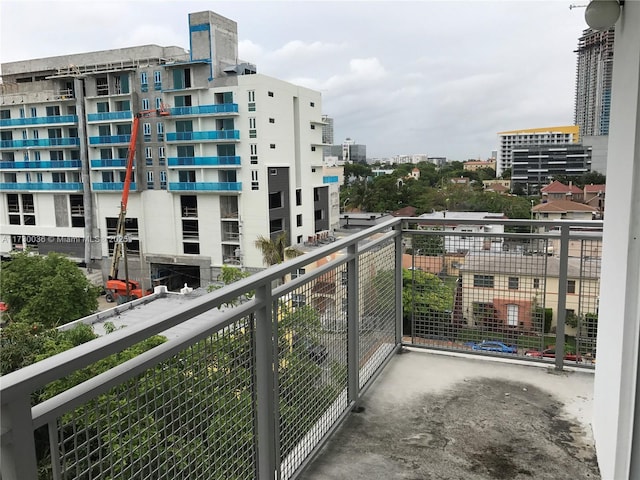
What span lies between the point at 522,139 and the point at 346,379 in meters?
51.8

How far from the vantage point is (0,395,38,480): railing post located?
0.81m

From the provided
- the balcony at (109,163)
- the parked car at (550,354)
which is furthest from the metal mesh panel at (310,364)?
the balcony at (109,163)

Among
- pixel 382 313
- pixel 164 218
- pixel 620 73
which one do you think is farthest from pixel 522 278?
pixel 164 218

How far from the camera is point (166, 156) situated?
3519 centimetres

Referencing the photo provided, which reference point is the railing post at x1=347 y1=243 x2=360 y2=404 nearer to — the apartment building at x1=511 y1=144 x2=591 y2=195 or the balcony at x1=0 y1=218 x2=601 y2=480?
the balcony at x1=0 y1=218 x2=601 y2=480

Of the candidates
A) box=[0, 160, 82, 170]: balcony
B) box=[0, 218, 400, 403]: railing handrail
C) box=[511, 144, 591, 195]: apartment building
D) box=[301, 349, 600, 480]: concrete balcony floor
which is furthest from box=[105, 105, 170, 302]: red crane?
box=[0, 218, 400, 403]: railing handrail

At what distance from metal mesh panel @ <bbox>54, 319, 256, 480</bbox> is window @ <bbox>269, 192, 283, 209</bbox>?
3198 centimetres

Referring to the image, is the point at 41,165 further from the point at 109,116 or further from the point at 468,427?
the point at 468,427

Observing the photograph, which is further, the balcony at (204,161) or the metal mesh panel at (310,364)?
the balcony at (204,161)

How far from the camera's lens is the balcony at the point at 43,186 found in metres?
38.5

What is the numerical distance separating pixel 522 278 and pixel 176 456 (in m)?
2.56

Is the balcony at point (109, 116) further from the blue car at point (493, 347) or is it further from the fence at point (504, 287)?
the blue car at point (493, 347)

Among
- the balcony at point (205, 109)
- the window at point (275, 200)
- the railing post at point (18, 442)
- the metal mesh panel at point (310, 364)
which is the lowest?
the window at point (275, 200)

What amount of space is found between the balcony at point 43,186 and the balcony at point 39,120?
15.2 feet
